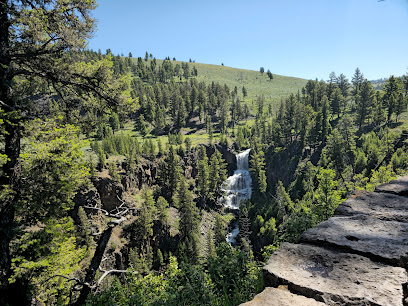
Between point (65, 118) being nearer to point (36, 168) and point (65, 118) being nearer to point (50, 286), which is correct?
point (36, 168)

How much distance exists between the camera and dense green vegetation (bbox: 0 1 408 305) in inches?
268

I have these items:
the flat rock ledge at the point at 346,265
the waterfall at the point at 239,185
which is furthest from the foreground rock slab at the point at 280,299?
the waterfall at the point at 239,185

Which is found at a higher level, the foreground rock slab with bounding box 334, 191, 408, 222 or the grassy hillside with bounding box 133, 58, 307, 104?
the grassy hillside with bounding box 133, 58, 307, 104

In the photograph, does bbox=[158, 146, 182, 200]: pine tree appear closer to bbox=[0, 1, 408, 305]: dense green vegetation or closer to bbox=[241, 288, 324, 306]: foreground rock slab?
bbox=[0, 1, 408, 305]: dense green vegetation

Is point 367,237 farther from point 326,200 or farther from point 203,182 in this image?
point 203,182

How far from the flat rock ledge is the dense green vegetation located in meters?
1.41

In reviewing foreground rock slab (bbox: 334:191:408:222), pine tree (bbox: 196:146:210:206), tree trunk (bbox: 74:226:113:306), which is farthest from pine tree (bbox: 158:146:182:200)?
foreground rock slab (bbox: 334:191:408:222)

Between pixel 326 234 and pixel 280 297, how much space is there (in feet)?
7.13

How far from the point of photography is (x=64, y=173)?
7840mm

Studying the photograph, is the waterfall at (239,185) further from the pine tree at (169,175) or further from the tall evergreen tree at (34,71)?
the tall evergreen tree at (34,71)

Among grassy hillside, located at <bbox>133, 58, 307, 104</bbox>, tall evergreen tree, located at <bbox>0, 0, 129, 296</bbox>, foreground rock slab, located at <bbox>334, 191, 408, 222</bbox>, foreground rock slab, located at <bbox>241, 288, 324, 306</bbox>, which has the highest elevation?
grassy hillside, located at <bbox>133, 58, 307, 104</bbox>

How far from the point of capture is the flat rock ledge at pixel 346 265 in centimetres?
293

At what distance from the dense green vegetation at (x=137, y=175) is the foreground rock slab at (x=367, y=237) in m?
1.71

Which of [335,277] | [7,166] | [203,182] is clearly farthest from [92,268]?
[203,182]
